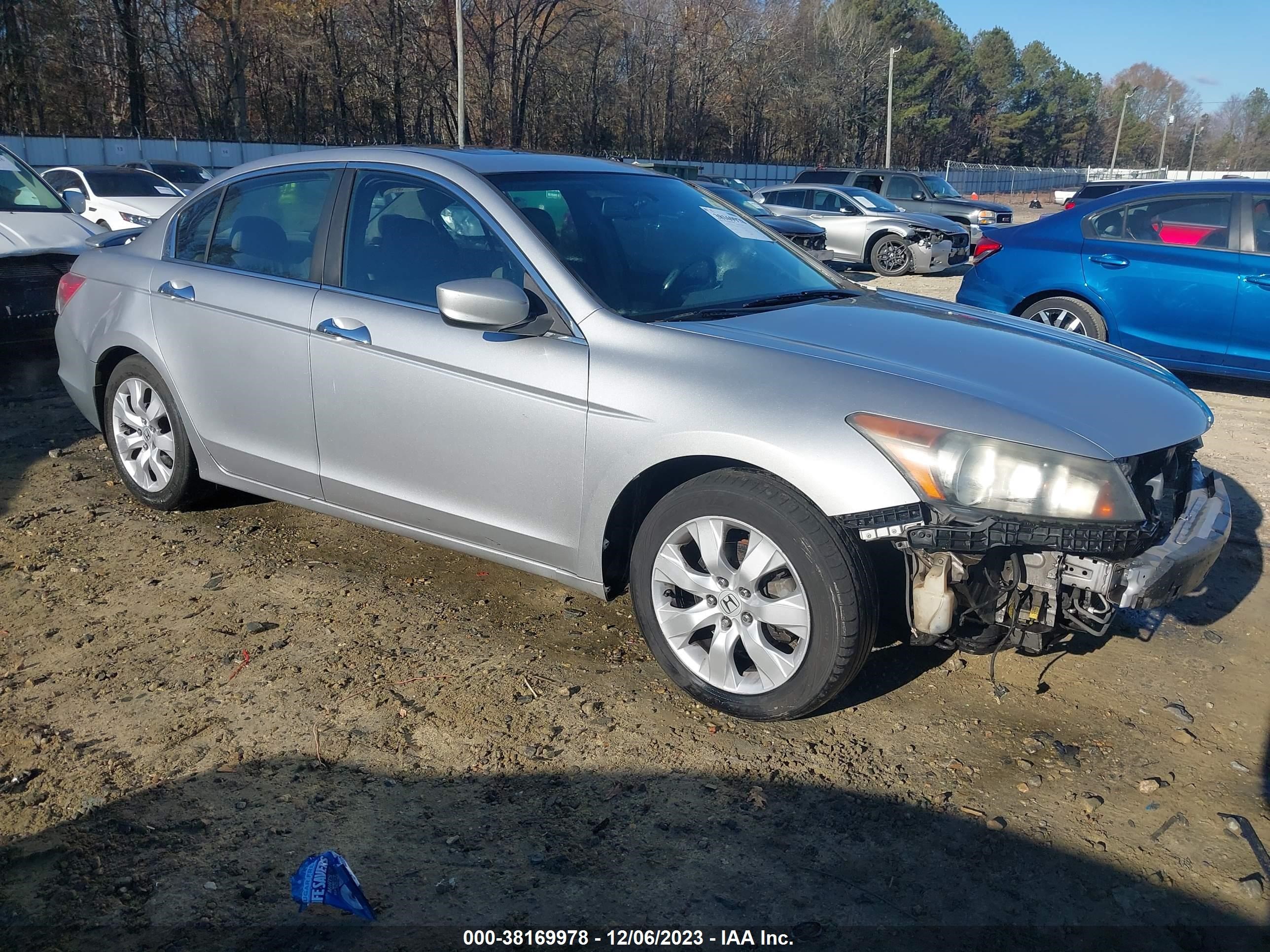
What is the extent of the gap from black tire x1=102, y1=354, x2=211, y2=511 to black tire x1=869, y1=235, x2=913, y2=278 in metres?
14.6

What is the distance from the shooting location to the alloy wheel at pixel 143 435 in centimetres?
477

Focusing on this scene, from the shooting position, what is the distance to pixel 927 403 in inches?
115

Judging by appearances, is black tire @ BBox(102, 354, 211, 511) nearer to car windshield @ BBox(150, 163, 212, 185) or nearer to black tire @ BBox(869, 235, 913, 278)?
black tire @ BBox(869, 235, 913, 278)

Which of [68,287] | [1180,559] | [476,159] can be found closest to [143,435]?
[68,287]

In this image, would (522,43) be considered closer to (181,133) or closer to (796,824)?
(181,133)

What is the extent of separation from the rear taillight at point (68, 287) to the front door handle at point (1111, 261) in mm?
6843

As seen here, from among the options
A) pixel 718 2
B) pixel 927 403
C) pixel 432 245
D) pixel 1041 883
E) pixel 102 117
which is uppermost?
pixel 718 2

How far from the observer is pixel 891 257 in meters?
17.7

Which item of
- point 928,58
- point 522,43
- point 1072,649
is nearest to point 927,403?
point 1072,649

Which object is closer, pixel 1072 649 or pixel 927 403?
pixel 927 403

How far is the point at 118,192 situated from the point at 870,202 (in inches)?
490

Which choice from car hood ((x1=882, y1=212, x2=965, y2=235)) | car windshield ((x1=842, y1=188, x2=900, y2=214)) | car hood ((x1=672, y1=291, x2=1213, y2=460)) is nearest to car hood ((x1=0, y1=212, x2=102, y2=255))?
car hood ((x1=672, y1=291, x2=1213, y2=460))

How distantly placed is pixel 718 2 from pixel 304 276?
60559mm

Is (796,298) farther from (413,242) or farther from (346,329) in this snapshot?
(346,329)
